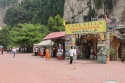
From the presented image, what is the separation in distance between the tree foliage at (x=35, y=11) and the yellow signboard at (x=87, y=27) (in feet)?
177

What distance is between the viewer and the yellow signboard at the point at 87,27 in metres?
19.8

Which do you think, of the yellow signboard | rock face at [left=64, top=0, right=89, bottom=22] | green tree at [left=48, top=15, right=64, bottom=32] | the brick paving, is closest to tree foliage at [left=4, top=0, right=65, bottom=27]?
rock face at [left=64, top=0, right=89, bottom=22]

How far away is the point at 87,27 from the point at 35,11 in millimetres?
71695

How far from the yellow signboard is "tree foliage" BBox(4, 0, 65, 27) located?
177ft

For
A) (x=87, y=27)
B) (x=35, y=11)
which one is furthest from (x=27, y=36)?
(x=35, y=11)

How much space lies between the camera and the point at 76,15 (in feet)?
224

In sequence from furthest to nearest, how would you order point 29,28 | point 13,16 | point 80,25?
point 13,16, point 29,28, point 80,25

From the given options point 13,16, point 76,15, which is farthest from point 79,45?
point 13,16

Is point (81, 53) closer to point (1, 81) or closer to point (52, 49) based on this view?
point (52, 49)

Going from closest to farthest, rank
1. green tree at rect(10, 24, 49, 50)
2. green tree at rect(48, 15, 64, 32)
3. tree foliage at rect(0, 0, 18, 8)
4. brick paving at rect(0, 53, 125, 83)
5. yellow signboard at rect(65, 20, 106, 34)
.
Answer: brick paving at rect(0, 53, 125, 83)
yellow signboard at rect(65, 20, 106, 34)
green tree at rect(10, 24, 49, 50)
green tree at rect(48, 15, 64, 32)
tree foliage at rect(0, 0, 18, 8)

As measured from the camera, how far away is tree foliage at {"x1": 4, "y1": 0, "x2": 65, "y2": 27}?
258 ft

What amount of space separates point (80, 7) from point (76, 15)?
302cm

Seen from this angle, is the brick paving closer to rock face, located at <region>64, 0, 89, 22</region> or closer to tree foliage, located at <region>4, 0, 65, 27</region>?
rock face, located at <region>64, 0, 89, 22</region>

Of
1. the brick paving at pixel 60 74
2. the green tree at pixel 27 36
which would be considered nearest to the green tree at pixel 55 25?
the green tree at pixel 27 36
